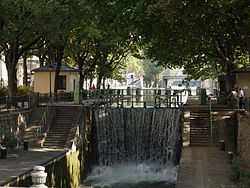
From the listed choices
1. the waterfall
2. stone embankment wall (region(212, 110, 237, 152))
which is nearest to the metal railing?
the waterfall

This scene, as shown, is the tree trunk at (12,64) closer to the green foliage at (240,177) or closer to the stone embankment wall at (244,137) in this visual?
the stone embankment wall at (244,137)

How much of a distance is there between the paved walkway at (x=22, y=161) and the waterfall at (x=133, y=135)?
713 cm

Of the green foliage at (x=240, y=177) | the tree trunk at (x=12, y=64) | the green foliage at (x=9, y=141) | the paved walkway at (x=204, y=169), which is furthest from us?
the tree trunk at (x=12, y=64)

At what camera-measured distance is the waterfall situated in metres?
32.4

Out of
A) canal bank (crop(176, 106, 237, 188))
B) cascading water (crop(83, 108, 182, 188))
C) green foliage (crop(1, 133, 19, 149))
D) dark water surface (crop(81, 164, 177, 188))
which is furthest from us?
cascading water (crop(83, 108, 182, 188))

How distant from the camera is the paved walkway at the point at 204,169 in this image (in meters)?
17.4

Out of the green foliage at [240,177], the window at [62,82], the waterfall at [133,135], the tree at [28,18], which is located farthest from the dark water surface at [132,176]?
the window at [62,82]

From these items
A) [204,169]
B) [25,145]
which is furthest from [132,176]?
[204,169]

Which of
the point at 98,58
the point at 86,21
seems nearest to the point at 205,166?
the point at 86,21

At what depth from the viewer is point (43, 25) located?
28969 millimetres

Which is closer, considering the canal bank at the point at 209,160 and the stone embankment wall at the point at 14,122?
the canal bank at the point at 209,160

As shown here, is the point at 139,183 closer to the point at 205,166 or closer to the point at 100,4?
the point at 205,166

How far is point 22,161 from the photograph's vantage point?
22.6m

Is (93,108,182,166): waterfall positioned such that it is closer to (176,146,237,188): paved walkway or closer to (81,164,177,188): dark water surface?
(81,164,177,188): dark water surface
